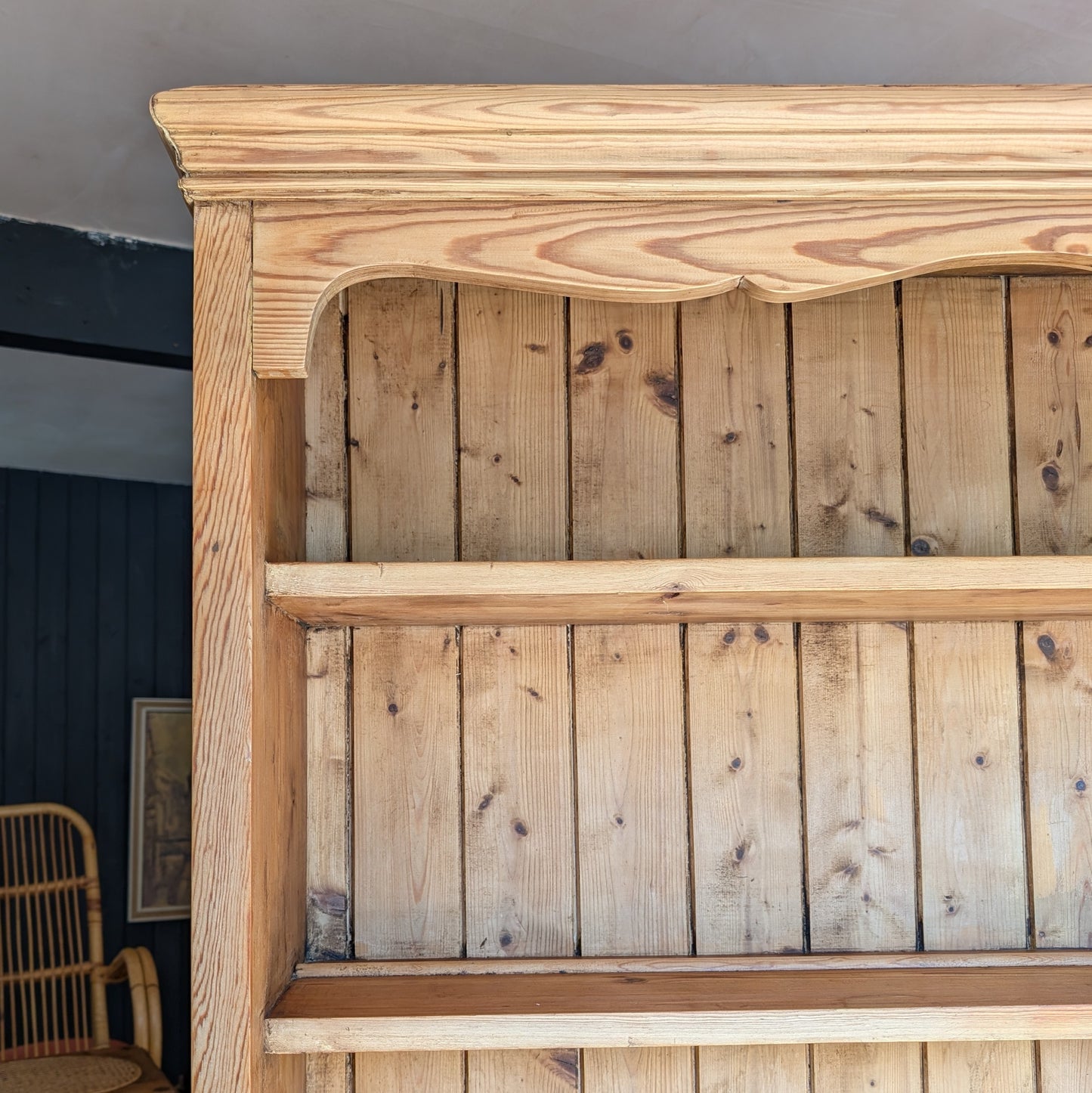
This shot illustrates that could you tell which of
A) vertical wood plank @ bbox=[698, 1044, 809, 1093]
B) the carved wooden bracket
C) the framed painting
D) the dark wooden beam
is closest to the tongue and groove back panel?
vertical wood plank @ bbox=[698, 1044, 809, 1093]

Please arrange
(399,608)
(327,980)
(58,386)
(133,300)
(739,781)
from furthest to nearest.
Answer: (58,386), (133,300), (739,781), (327,980), (399,608)

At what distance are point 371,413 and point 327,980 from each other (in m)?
0.67

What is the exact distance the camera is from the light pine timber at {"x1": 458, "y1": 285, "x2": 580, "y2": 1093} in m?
1.34

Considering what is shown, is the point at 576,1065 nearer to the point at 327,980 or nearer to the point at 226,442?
the point at 327,980

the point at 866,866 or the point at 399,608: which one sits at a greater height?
the point at 399,608

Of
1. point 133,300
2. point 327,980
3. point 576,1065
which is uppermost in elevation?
point 133,300

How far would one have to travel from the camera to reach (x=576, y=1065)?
1.34m

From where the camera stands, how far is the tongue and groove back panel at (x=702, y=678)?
134 cm

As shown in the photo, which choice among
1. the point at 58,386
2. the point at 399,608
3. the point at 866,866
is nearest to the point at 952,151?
the point at 399,608

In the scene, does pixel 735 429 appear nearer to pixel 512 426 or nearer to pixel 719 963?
pixel 512 426

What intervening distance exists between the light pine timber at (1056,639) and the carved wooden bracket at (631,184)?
394 millimetres

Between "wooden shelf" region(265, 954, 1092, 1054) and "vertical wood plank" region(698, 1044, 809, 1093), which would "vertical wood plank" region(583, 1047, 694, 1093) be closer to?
"vertical wood plank" region(698, 1044, 809, 1093)

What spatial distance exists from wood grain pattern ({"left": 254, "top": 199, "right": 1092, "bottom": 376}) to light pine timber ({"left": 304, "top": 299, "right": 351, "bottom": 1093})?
10.7 inches

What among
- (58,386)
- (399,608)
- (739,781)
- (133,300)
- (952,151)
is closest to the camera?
(952,151)
